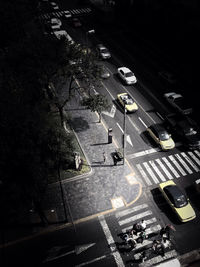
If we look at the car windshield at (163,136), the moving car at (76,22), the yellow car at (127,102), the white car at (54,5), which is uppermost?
the white car at (54,5)

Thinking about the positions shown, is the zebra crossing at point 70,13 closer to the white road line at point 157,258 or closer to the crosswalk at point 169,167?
the crosswalk at point 169,167

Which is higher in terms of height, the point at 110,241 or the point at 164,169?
the point at 164,169

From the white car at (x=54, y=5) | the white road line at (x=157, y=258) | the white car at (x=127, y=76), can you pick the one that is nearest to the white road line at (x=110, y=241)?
the white road line at (x=157, y=258)

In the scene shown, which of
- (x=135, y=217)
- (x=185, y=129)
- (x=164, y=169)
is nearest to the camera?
(x=135, y=217)

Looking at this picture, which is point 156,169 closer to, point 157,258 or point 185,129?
point 185,129

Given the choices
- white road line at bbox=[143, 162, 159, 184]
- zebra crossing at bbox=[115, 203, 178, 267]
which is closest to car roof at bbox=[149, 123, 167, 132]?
white road line at bbox=[143, 162, 159, 184]

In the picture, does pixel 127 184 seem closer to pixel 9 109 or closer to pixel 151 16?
pixel 9 109

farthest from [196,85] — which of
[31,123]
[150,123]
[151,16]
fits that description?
[31,123]

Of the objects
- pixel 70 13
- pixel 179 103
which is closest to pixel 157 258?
pixel 179 103
